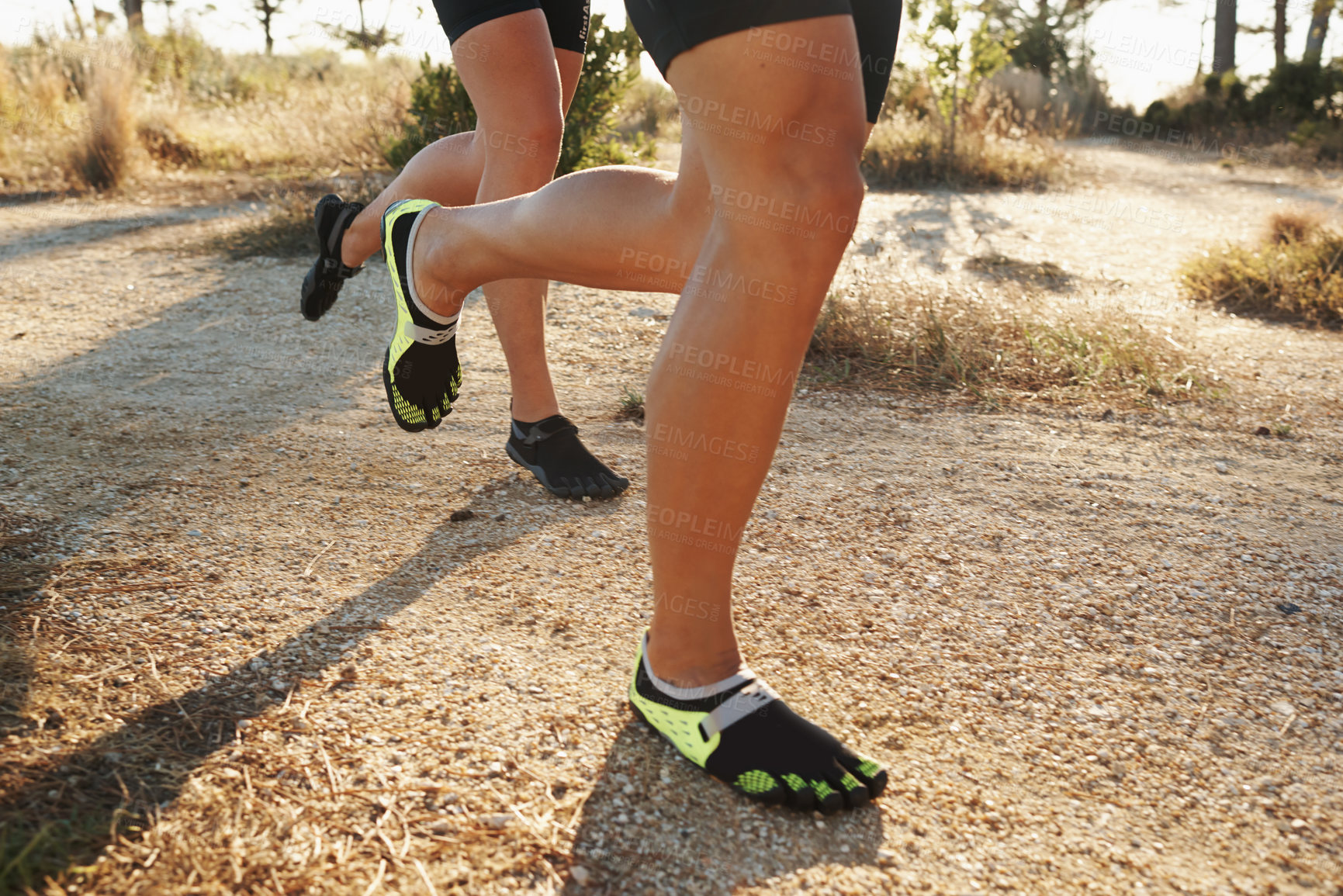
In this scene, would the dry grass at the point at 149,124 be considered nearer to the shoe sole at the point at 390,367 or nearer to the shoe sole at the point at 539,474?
the shoe sole at the point at 539,474

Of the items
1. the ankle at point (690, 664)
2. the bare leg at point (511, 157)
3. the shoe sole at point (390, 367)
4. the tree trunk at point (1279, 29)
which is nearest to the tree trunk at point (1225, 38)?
the tree trunk at point (1279, 29)

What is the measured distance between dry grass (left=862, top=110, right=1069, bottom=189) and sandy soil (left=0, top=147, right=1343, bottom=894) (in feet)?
18.1

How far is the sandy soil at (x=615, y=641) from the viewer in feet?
3.76

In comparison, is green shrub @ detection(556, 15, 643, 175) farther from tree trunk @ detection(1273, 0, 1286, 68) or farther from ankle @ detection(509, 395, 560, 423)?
tree trunk @ detection(1273, 0, 1286, 68)

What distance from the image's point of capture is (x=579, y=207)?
153cm

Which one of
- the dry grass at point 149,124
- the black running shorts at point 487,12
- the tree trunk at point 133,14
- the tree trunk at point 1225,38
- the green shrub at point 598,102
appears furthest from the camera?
the tree trunk at point 1225,38

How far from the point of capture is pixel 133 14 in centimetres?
1608

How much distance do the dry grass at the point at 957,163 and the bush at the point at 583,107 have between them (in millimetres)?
3273

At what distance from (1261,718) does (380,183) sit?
6067 mm

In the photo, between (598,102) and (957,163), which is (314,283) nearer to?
(598,102)

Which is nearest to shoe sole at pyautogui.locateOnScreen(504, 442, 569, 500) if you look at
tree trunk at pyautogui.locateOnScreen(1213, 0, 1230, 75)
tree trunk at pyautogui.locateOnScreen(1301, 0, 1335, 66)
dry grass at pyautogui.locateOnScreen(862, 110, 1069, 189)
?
dry grass at pyautogui.locateOnScreen(862, 110, 1069, 189)

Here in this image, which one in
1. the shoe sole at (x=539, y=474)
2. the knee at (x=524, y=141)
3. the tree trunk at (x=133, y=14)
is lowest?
the shoe sole at (x=539, y=474)

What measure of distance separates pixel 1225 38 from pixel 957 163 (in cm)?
1327

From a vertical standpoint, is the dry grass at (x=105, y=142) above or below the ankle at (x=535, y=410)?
above
